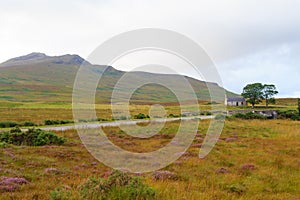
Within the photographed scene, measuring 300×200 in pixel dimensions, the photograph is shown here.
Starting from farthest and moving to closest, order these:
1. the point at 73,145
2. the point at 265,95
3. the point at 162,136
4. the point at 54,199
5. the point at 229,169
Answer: the point at 265,95 < the point at 162,136 < the point at 73,145 < the point at 229,169 < the point at 54,199

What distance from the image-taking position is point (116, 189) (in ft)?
27.6

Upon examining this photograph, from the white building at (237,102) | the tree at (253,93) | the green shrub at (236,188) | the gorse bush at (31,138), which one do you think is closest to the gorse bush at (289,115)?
the tree at (253,93)

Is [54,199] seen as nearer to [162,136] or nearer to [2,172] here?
[2,172]

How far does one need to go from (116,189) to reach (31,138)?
15581mm

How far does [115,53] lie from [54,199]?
27.5 feet

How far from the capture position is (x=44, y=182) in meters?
10.6

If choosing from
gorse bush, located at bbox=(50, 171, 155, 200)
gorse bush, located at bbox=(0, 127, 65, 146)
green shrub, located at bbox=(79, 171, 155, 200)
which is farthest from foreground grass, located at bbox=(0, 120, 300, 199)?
gorse bush, located at bbox=(0, 127, 65, 146)

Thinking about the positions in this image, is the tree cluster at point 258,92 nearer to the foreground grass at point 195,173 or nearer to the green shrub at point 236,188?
the foreground grass at point 195,173

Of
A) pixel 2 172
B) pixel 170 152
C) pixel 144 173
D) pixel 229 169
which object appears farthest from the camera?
pixel 170 152

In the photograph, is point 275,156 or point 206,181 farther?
point 275,156

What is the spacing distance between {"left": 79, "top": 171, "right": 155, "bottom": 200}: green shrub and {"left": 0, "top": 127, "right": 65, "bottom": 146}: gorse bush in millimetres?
14016

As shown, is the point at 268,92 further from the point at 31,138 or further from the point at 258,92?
the point at 31,138

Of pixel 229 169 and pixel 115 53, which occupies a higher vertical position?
pixel 115 53

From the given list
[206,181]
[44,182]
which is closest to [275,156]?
[206,181]
